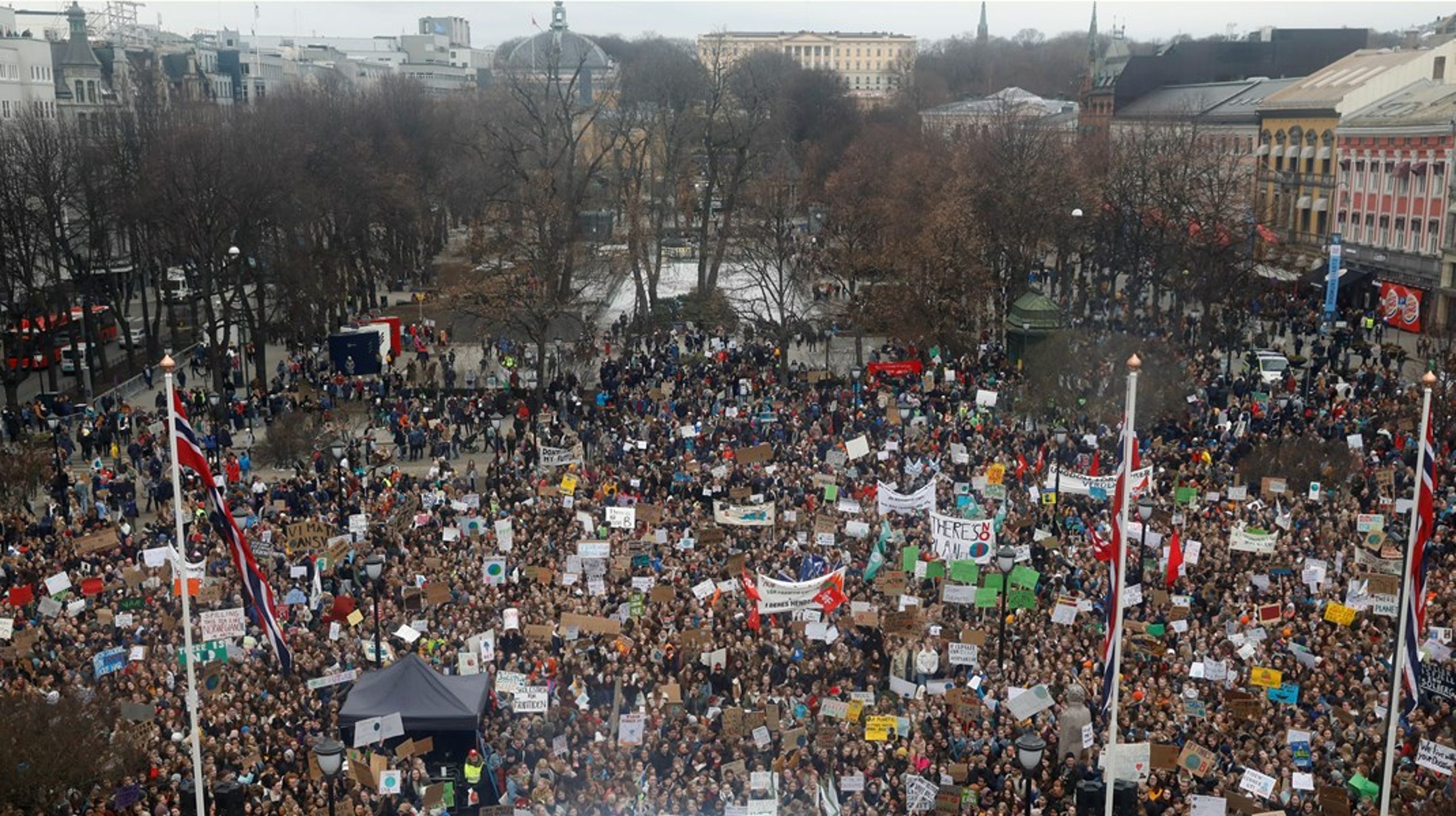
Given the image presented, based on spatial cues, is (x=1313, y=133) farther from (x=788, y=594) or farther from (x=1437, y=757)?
(x=1437, y=757)

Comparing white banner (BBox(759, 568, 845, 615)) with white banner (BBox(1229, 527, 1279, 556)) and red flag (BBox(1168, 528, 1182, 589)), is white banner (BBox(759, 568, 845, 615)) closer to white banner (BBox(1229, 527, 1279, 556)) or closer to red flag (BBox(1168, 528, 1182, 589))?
red flag (BBox(1168, 528, 1182, 589))

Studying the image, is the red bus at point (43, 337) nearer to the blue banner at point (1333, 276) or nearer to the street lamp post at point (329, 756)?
the street lamp post at point (329, 756)

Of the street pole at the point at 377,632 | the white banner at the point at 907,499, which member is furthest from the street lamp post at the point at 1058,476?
the street pole at the point at 377,632

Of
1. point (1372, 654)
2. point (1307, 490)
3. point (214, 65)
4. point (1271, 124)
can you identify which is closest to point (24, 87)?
point (214, 65)

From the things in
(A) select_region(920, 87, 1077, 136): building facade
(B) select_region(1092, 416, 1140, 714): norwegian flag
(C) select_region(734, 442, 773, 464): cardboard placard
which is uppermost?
(A) select_region(920, 87, 1077, 136): building facade

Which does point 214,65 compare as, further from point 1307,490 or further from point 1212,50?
point 1307,490

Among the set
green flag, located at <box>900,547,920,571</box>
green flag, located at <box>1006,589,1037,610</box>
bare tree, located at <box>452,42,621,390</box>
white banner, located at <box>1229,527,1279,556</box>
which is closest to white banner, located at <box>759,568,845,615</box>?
green flag, located at <box>900,547,920,571</box>
